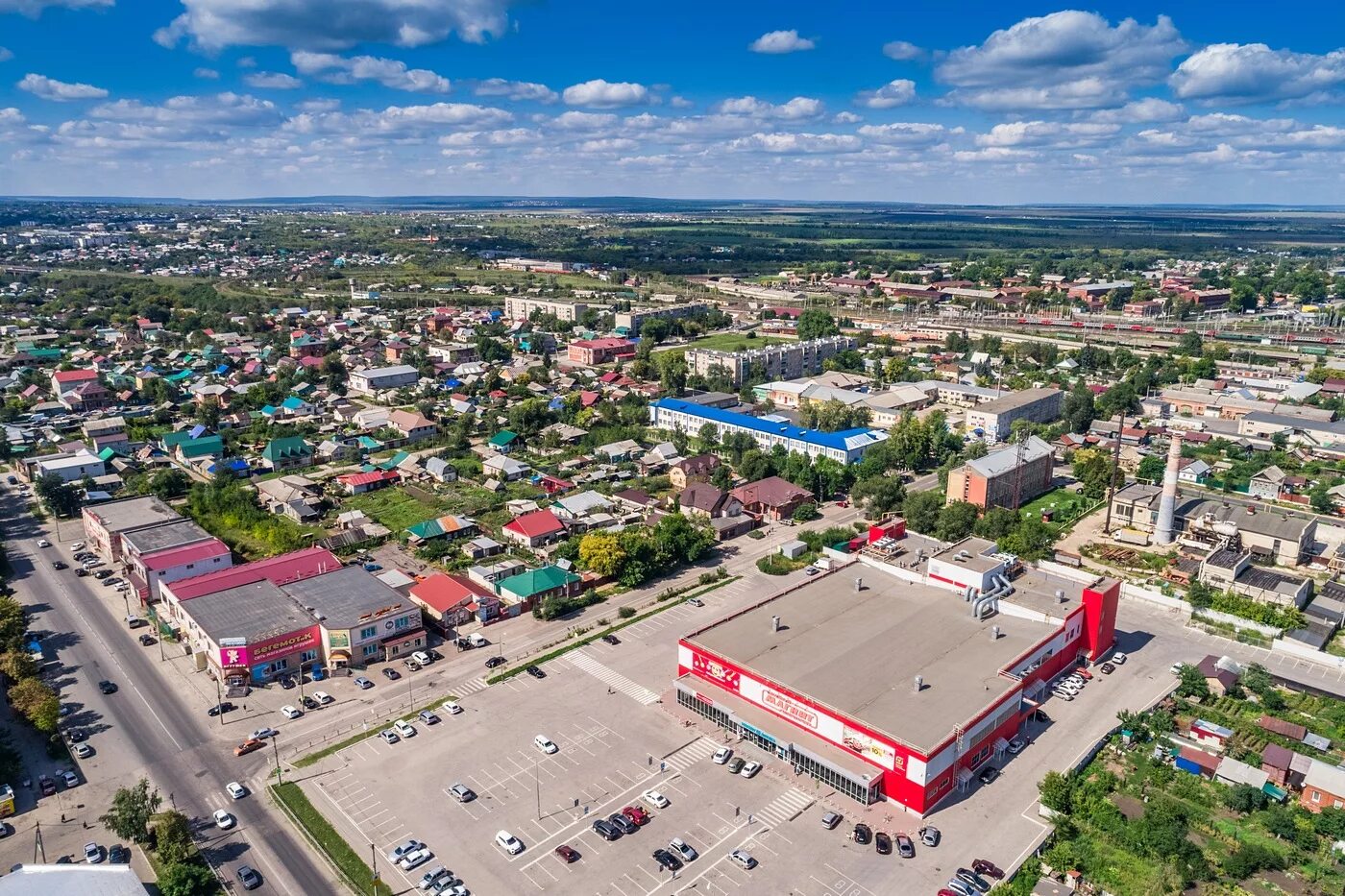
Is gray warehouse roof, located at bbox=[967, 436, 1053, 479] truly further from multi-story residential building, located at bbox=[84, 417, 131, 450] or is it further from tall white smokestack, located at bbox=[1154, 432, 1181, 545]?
multi-story residential building, located at bbox=[84, 417, 131, 450]

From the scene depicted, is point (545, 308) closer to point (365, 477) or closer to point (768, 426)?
point (768, 426)

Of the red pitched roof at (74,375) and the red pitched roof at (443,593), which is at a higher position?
the red pitched roof at (74,375)

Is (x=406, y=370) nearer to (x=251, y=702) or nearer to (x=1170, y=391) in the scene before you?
(x=251, y=702)

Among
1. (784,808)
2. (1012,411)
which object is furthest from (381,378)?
(784,808)

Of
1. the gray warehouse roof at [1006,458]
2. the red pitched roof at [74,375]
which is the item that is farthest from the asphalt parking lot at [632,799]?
the red pitched roof at [74,375]

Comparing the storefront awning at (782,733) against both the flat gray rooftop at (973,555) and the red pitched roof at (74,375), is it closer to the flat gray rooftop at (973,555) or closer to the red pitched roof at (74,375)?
the flat gray rooftop at (973,555)

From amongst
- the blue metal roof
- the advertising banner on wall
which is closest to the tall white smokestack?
the blue metal roof
